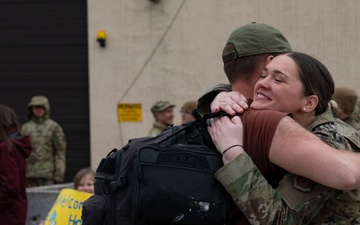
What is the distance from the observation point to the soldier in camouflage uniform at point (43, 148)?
11.0 m

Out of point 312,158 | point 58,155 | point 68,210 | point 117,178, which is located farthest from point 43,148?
point 312,158

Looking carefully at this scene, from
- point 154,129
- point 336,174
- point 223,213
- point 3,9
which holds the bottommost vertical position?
point 154,129

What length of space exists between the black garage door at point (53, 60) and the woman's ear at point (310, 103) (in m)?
9.85

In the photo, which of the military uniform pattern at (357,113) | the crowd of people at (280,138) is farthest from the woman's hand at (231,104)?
the military uniform pattern at (357,113)

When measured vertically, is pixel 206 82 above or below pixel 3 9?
below

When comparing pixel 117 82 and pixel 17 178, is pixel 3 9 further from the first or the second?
pixel 17 178

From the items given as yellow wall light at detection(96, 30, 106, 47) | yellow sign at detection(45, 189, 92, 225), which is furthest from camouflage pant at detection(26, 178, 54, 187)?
yellow sign at detection(45, 189, 92, 225)

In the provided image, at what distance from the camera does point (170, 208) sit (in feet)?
8.41

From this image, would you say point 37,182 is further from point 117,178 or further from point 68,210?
point 117,178

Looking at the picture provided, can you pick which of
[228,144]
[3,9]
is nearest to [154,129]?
[3,9]

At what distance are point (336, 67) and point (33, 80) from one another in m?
5.01

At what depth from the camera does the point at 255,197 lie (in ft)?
8.29

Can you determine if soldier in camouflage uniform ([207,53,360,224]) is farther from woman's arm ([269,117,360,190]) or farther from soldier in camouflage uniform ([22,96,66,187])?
soldier in camouflage uniform ([22,96,66,187])

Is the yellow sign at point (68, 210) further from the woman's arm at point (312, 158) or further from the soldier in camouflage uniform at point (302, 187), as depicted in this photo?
the woman's arm at point (312, 158)
